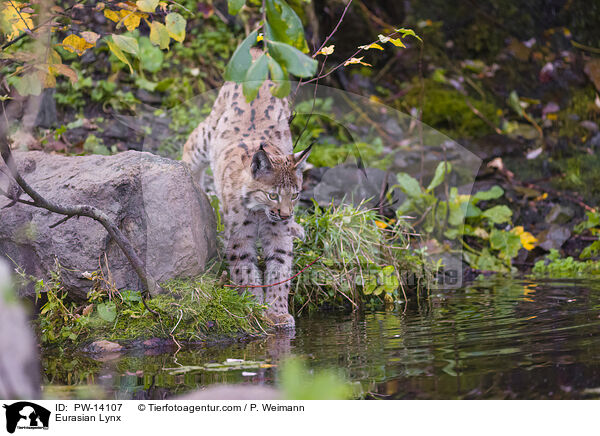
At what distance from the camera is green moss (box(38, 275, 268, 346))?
498 cm

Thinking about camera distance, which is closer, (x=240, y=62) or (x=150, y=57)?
(x=240, y=62)

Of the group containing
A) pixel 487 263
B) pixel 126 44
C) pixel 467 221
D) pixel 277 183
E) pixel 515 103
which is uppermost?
pixel 515 103

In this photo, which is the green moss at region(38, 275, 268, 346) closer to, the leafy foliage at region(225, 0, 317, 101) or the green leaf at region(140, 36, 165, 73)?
the leafy foliage at region(225, 0, 317, 101)

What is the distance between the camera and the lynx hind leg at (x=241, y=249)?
5785 mm

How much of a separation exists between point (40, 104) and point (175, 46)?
2.91m

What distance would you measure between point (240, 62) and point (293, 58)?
7.7 inches

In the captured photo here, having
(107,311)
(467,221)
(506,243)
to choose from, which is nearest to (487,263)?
(506,243)

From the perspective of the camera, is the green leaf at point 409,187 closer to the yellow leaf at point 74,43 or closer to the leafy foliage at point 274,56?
the yellow leaf at point 74,43

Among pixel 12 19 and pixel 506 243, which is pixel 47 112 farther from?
pixel 506 243

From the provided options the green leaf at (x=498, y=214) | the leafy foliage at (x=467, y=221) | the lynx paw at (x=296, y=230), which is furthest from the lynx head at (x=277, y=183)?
the green leaf at (x=498, y=214)

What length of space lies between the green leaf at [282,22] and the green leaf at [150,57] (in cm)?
877

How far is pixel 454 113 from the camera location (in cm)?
1138

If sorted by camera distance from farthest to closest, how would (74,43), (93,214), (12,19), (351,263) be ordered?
(351,263) → (93,214) → (74,43) → (12,19)
